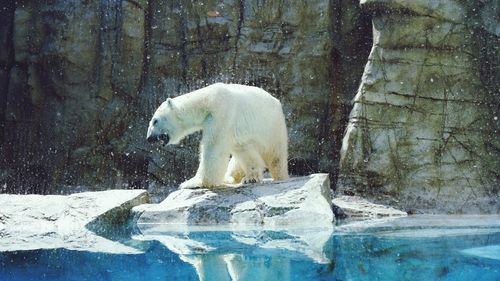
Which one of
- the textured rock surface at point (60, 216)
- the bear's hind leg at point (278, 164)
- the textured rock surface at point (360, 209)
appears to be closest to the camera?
the textured rock surface at point (60, 216)

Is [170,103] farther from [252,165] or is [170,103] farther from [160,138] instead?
[252,165]

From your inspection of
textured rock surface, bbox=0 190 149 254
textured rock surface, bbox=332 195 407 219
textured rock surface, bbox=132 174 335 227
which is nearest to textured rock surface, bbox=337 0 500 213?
textured rock surface, bbox=332 195 407 219

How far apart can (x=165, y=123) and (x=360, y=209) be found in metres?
3.24

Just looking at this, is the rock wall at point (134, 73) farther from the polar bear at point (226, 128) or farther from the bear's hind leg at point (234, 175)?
the polar bear at point (226, 128)

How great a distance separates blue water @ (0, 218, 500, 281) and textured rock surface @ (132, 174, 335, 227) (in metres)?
0.49

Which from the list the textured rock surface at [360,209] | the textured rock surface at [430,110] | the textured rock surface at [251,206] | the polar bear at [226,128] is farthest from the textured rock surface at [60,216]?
the textured rock surface at [430,110]

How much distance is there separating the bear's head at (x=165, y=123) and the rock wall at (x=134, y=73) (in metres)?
3.89

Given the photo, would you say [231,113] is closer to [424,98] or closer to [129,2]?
[424,98]

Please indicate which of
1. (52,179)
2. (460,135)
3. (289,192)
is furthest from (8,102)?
(460,135)

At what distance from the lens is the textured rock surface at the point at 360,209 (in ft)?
32.7

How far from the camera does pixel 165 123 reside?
30.7ft

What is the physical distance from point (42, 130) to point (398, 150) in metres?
7.05

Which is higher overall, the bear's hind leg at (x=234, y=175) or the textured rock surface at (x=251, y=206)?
the bear's hind leg at (x=234, y=175)

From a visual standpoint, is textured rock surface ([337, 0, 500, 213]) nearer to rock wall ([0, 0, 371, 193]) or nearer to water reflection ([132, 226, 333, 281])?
rock wall ([0, 0, 371, 193])
